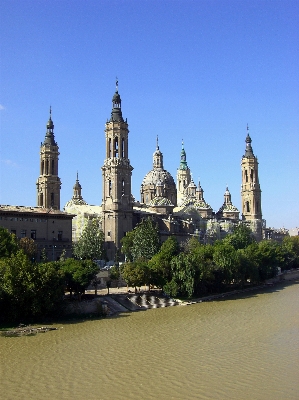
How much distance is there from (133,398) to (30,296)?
49.9ft

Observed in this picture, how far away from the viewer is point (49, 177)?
73.1 m

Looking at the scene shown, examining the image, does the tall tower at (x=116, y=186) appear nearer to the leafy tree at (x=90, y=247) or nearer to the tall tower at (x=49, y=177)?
the leafy tree at (x=90, y=247)

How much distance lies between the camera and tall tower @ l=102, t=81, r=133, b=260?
216ft

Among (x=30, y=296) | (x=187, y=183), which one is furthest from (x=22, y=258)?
(x=187, y=183)

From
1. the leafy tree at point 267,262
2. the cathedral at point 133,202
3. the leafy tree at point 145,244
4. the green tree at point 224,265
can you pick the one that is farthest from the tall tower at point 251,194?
the green tree at point 224,265

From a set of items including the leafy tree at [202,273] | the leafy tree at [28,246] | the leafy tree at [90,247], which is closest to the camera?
the leafy tree at [202,273]

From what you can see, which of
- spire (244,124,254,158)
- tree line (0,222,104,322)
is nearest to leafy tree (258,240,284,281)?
tree line (0,222,104,322)

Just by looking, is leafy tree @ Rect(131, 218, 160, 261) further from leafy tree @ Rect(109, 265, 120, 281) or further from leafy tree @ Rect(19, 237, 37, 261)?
leafy tree @ Rect(19, 237, 37, 261)

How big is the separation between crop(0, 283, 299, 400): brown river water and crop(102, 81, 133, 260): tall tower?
31.7m

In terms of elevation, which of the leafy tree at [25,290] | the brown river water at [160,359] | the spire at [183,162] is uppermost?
the spire at [183,162]

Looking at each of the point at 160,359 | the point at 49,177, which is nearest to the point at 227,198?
the point at 49,177

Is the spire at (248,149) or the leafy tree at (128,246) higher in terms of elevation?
the spire at (248,149)

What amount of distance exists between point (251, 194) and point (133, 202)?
82.6 feet

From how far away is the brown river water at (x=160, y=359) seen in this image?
17.8m
